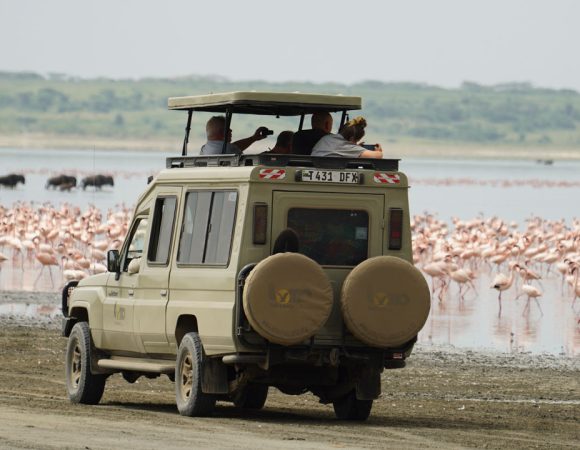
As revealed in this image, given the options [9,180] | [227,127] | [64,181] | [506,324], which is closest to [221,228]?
[227,127]

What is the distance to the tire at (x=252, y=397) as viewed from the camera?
12.6 meters

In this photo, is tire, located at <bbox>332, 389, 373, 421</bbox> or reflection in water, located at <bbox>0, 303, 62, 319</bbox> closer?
tire, located at <bbox>332, 389, 373, 421</bbox>

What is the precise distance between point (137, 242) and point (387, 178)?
8.03ft

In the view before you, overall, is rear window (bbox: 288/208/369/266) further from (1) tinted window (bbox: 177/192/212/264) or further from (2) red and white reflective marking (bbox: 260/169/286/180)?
(1) tinted window (bbox: 177/192/212/264)

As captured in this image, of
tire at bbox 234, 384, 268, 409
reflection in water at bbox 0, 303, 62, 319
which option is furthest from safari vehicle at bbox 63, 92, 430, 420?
reflection in water at bbox 0, 303, 62, 319

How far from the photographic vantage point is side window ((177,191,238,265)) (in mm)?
11453

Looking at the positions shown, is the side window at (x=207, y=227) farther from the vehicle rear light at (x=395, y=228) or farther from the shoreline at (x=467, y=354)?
the shoreline at (x=467, y=354)

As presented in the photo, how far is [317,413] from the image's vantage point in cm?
1309

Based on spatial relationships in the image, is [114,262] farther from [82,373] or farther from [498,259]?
[498,259]

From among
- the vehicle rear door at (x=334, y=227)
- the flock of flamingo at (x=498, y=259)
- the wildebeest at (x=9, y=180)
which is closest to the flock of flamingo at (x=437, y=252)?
the flock of flamingo at (x=498, y=259)

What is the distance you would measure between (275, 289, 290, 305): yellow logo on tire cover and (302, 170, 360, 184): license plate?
37.4 inches

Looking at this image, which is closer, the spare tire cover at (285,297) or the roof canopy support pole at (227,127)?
the spare tire cover at (285,297)

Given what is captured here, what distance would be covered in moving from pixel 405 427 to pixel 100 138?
178m

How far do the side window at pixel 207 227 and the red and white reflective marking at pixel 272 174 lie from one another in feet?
0.96
